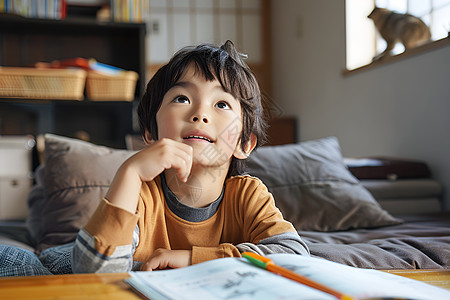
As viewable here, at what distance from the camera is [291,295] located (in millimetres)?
454

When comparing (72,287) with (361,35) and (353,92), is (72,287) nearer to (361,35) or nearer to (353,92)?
(353,92)

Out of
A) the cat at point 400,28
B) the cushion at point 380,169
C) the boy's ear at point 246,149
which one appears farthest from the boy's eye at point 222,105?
the cat at point 400,28

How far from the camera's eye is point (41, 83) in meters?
2.59

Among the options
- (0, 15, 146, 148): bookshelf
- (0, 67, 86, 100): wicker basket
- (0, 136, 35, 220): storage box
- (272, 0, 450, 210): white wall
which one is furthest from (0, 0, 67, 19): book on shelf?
(272, 0, 450, 210): white wall

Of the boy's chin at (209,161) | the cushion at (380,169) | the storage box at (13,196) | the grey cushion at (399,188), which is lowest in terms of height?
the storage box at (13,196)

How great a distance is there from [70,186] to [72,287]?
0.83 metres

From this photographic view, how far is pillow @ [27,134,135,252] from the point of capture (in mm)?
1254

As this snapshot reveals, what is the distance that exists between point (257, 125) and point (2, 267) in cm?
56

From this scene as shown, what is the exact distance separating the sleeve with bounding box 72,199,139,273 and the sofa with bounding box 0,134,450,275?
490mm

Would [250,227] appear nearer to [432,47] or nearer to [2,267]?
[2,267]

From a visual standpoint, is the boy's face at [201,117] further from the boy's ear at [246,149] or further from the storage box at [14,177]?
the storage box at [14,177]

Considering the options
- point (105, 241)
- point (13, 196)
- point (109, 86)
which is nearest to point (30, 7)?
point (109, 86)

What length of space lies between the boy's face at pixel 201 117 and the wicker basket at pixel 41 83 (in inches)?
75.1

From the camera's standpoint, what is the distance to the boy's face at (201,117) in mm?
786
